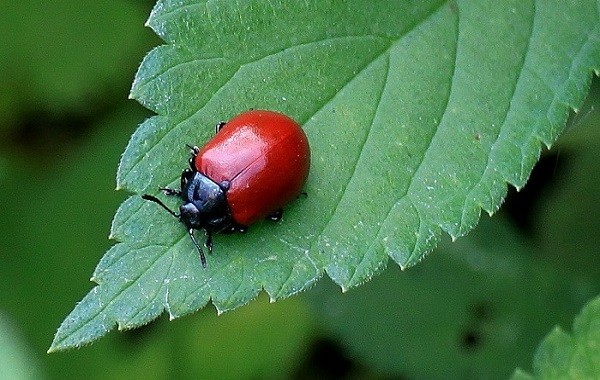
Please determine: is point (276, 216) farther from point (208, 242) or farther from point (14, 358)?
point (14, 358)

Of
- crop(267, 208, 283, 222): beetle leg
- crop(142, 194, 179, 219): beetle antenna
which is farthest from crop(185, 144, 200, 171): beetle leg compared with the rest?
crop(267, 208, 283, 222): beetle leg

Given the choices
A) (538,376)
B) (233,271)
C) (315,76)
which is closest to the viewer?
(233,271)

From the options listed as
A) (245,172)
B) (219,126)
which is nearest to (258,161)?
(245,172)

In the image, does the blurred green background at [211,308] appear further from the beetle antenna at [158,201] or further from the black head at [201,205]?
the beetle antenna at [158,201]

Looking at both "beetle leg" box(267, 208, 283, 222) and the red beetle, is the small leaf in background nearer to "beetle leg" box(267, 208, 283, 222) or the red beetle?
the red beetle

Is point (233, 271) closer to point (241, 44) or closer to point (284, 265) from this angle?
point (284, 265)

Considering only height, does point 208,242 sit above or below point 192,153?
below

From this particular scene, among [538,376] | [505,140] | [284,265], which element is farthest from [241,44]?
[538,376]
